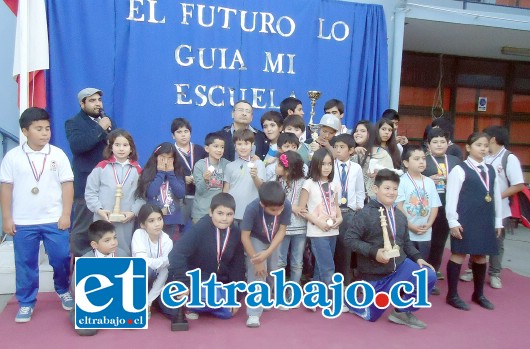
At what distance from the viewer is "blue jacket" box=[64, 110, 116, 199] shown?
3814 mm

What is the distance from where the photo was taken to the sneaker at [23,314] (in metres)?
3.37

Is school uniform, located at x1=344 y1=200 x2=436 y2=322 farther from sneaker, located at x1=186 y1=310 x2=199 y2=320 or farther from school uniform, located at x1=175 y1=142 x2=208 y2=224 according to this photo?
school uniform, located at x1=175 y1=142 x2=208 y2=224

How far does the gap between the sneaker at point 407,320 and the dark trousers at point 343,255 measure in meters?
0.58

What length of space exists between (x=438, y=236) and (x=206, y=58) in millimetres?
3181

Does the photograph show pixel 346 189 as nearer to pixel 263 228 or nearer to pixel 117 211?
pixel 263 228

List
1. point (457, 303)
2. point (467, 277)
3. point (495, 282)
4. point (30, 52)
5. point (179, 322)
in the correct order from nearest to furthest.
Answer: point (179, 322), point (457, 303), point (30, 52), point (495, 282), point (467, 277)

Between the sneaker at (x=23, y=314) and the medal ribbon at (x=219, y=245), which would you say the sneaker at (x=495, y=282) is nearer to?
the medal ribbon at (x=219, y=245)

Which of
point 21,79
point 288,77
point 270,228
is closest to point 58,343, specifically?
point 270,228

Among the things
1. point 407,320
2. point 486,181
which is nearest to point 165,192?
point 407,320

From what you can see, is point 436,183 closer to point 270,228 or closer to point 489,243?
point 489,243

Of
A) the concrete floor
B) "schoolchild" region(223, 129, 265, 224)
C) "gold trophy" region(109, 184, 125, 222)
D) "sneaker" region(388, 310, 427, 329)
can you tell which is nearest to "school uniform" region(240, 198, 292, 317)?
"schoolchild" region(223, 129, 265, 224)

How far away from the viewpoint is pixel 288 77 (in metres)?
5.91

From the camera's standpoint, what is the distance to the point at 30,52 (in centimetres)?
430

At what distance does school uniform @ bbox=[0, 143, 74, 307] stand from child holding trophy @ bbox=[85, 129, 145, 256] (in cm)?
24
